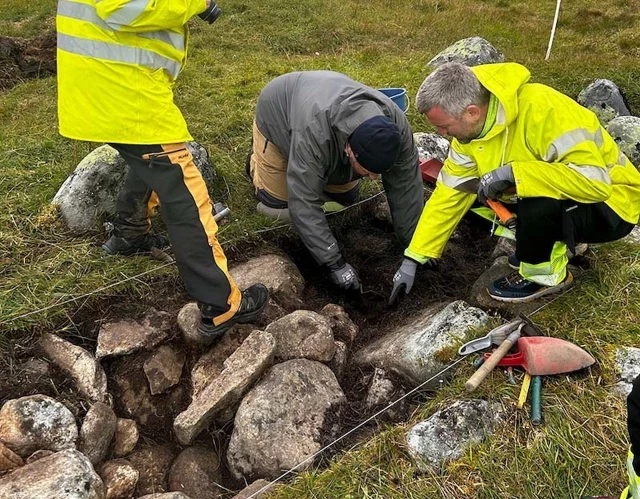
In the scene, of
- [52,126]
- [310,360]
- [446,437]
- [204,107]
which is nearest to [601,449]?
[446,437]

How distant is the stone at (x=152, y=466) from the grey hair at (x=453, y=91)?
234 cm

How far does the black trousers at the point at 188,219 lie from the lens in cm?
302

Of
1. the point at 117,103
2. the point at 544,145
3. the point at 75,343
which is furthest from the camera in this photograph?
the point at 75,343

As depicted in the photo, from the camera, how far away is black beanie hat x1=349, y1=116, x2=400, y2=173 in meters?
3.44

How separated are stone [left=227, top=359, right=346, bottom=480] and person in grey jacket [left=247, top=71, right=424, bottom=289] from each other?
3.27ft

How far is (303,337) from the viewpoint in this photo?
11.0 feet

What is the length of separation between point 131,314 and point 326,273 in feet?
4.73

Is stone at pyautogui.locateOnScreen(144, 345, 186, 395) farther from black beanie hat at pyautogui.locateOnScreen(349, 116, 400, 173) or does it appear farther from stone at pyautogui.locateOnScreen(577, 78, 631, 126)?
stone at pyautogui.locateOnScreen(577, 78, 631, 126)

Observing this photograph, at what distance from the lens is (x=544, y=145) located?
3.16m

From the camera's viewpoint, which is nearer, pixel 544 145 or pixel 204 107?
pixel 544 145

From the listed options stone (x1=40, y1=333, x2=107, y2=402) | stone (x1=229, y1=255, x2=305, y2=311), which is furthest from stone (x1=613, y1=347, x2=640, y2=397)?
stone (x1=40, y1=333, x2=107, y2=402)

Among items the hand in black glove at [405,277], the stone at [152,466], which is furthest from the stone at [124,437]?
the hand in black glove at [405,277]

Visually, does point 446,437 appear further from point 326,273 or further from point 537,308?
→ point 326,273

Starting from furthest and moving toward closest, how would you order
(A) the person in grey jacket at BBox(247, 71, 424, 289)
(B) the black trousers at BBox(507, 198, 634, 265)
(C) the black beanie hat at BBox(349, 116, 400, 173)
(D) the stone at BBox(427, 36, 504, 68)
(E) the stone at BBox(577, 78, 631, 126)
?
1. (D) the stone at BBox(427, 36, 504, 68)
2. (E) the stone at BBox(577, 78, 631, 126)
3. (A) the person in grey jacket at BBox(247, 71, 424, 289)
4. (C) the black beanie hat at BBox(349, 116, 400, 173)
5. (B) the black trousers at BBox(507, 198, 634, 265)
